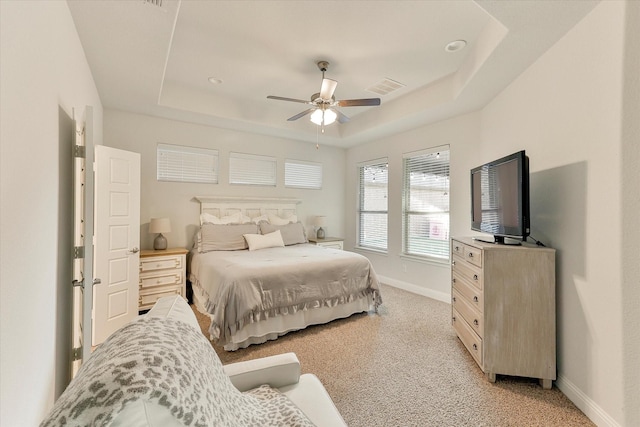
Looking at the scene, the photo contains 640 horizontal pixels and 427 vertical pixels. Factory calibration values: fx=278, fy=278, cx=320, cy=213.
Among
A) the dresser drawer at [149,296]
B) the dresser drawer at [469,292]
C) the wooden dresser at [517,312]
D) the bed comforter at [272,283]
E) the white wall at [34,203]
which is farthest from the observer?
the dresser drawer at [149,296]

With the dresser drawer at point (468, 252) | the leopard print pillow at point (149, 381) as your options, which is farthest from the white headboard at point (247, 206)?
the leopard print pillow at point (149, 381)

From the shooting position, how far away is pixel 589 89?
6.21 feet

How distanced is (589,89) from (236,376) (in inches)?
110

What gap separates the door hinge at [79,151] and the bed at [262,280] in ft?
4.99

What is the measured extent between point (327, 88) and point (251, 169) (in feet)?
8.10

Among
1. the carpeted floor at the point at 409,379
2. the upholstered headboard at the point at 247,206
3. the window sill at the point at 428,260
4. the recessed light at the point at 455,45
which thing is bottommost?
the carpeted floor at the point at 409,379

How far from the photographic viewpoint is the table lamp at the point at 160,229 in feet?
12.4

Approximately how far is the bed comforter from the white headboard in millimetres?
895

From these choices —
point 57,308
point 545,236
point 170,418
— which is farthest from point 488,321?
point 57,308

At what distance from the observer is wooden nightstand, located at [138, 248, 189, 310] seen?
355 cm

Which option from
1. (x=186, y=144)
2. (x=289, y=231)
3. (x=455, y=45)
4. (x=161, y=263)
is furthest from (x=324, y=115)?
(x=161, y=263)

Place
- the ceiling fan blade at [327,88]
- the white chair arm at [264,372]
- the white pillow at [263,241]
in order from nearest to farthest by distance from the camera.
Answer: the white chair arm at [264,372] < the ceiling fan blade at [327,88] < the white pillow at [263,241]

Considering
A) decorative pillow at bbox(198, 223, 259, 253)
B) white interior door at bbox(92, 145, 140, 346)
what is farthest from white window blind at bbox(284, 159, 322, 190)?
white interior door at bbox(92, 145, 140, 346)

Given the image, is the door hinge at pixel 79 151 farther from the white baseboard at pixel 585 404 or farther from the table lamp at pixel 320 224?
the table lamp at pixel 320 224
